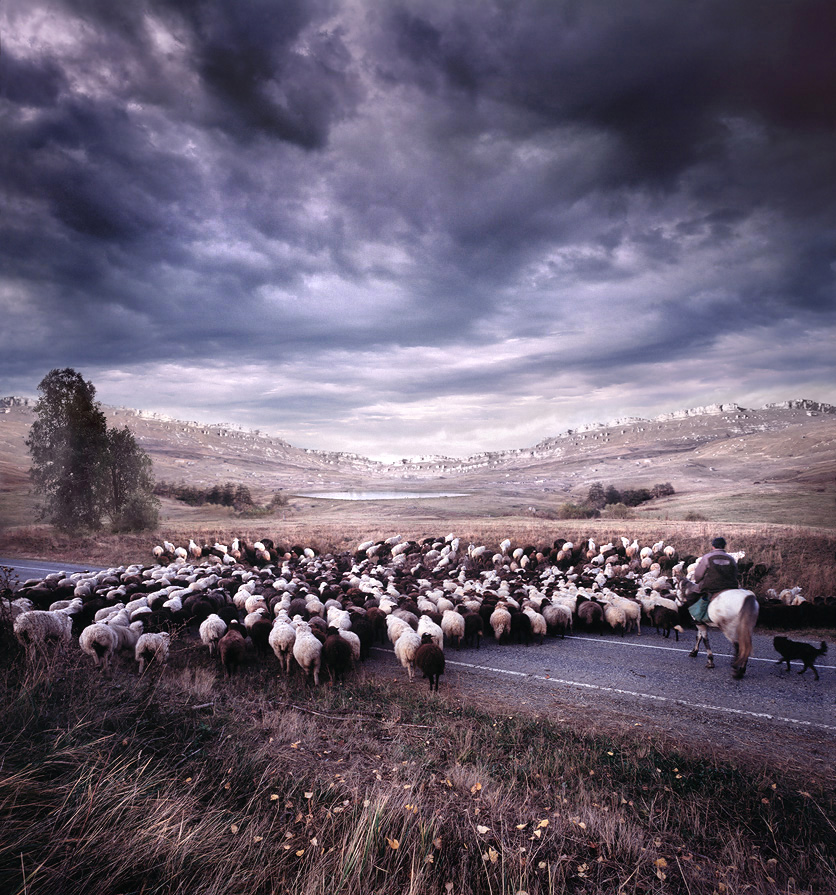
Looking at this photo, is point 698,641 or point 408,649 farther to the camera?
point 698,641

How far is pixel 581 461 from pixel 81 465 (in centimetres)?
4867

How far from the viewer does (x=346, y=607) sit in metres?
13.4

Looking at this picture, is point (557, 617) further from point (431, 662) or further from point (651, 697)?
point (431, 662)

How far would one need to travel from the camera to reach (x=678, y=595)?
1438 centimetres

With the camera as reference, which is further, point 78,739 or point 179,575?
point 179,575

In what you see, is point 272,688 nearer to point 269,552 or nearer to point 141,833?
point 141,833

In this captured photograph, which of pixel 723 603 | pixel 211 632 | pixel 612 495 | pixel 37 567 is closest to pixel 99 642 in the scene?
pixel 211 632

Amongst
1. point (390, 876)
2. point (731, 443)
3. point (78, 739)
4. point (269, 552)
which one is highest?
point (731, 443)

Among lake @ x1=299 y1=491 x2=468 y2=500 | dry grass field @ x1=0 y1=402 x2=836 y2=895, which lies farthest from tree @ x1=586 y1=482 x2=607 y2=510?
dry grass field @ x1=0 y1=402 x2=836 y2=895

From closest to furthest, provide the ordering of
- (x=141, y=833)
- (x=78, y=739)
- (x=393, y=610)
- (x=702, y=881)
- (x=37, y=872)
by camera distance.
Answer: (x=37, y=872)
(x=141, y=833)
(x=702, y=881)
(x=78, y=739)
(x=393, y=610)

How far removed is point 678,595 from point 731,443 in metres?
27.0

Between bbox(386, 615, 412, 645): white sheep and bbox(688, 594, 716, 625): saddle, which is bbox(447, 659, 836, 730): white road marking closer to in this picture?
bbox(386, 615, 412, 645): white sheep

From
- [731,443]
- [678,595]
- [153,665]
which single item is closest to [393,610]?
[153,665]

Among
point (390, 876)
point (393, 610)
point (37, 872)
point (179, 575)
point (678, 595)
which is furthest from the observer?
point (179, 575)
